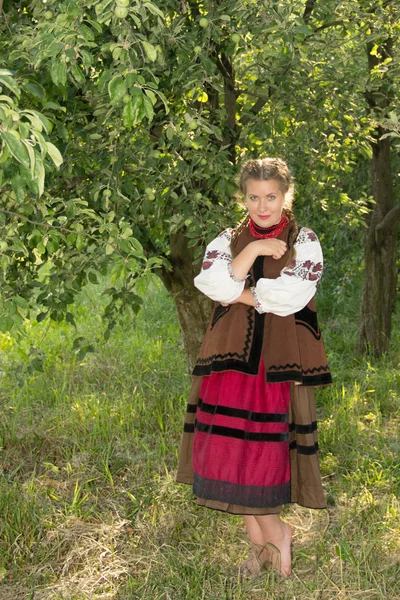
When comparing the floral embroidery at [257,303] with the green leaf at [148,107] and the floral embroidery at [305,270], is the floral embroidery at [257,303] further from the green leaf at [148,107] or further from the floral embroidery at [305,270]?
the green leaf at [148,107]

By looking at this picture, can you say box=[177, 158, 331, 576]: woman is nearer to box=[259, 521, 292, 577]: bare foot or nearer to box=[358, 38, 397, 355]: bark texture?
box=[259, 521, 292, 577]: bare foot

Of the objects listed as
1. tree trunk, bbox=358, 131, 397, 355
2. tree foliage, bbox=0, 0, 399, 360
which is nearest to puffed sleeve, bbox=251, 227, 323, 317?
tree foliage, bbox=0, 0, 399, 360

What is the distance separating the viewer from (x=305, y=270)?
2.89 metres

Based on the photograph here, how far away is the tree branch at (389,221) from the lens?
5863mm

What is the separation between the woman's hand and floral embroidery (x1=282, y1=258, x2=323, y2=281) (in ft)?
0.23

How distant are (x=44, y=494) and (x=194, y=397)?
127 centimetres

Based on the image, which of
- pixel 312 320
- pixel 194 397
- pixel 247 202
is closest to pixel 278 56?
pixel 247 202

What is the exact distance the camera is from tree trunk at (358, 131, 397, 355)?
238 inches

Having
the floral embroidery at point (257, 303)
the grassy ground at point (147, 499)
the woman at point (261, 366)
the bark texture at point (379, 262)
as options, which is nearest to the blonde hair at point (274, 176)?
the woman at point (261, 366)

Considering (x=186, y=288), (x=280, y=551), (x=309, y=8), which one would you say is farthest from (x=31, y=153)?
(x=309, y=8)

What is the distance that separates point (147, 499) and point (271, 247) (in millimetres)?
1619

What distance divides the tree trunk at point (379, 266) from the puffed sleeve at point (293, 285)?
325 cm

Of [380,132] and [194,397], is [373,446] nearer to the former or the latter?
[194,397]

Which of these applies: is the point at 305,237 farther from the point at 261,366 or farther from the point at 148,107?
the point at 148,107
